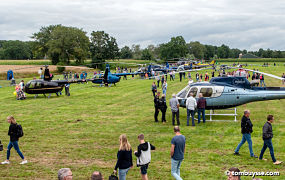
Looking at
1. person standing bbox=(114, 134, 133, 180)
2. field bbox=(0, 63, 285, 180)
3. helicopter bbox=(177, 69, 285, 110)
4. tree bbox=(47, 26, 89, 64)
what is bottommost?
field bbox=(0, 63, 285, 180)

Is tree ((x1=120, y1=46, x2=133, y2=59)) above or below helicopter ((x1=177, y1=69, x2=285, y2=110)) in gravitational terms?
above

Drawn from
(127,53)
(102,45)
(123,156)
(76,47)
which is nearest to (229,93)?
(123,156)

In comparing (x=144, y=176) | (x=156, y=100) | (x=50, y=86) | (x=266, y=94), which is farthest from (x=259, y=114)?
(x=50, y=86)

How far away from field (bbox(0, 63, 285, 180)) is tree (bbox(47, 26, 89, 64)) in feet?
177

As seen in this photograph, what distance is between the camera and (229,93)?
1460 cm

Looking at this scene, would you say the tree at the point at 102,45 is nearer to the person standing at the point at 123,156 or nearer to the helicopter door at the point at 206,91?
the helicopter door at the point at 206,91

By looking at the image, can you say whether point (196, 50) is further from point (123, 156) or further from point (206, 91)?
point (123, 156)

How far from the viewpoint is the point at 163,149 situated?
33.7ft

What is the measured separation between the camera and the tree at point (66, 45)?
70812 millimetres

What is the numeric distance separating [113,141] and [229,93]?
7053mm

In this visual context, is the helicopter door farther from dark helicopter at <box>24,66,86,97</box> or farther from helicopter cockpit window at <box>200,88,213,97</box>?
dark helicopter at <box>24,66,86,97</box>

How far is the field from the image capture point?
27.6ft

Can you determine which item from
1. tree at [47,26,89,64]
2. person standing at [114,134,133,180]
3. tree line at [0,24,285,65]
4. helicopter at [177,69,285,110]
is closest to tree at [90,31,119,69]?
tree line at [0,24,285,65]

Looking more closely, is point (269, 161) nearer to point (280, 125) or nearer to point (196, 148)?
point (196, 148)
